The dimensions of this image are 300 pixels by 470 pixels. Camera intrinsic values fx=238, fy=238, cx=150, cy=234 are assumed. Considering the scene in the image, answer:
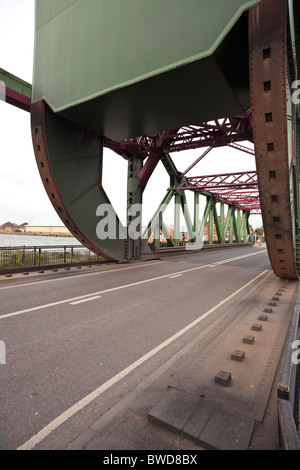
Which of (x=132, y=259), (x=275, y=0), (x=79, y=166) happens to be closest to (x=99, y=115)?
(x=79, y=166)

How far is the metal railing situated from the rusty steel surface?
1035 cm

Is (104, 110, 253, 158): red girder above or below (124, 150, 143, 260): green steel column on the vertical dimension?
above

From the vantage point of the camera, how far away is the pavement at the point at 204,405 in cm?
217

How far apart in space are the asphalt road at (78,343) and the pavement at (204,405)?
0.96 feet

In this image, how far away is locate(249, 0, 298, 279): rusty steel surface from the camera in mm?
5555

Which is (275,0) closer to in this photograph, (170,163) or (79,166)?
(79,166)

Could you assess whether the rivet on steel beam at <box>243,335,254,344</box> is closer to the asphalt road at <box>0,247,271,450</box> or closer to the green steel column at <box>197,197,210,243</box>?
the asphalt road at <box>0,247,271,450</box>

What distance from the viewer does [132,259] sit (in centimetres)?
1642

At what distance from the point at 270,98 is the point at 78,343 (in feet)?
22.6

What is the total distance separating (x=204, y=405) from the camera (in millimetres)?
2594

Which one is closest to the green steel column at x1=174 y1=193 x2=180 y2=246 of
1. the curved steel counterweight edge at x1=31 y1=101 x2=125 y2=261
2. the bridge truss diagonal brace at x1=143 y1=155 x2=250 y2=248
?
the bridge truss diagonal brace at x1=143 y1=155 x2=250 y2=248

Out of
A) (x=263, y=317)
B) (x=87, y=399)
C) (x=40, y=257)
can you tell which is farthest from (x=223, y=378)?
(x=40, y=257)

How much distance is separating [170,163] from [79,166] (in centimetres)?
1101

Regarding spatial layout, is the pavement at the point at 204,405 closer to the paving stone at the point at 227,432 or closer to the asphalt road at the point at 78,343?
the paving stone at the point at 227,432
